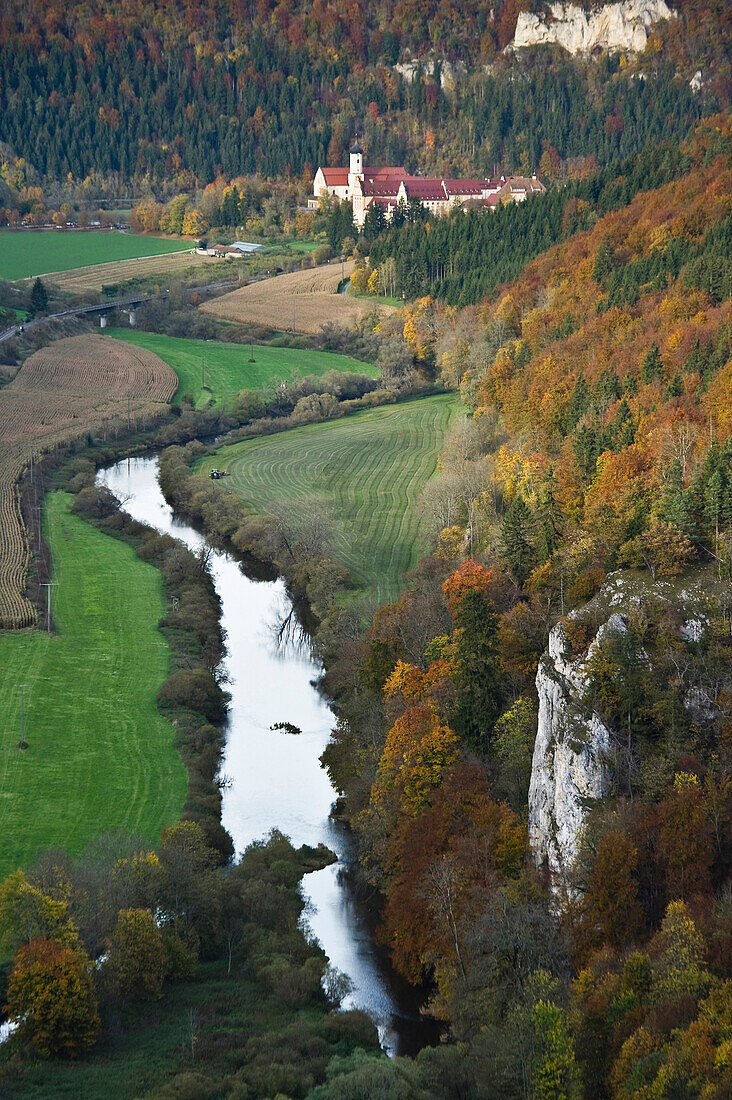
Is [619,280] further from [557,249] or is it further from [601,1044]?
[601,1044]

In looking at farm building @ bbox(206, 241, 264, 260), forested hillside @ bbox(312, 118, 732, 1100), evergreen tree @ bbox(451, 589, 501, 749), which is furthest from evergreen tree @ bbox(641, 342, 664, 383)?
farm building @ bbox(206, 241, 264, 260)

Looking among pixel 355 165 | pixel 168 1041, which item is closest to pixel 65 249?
pixel 355 165

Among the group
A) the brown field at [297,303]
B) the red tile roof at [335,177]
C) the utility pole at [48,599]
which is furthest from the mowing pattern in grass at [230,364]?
the red tile roof at [335,177]

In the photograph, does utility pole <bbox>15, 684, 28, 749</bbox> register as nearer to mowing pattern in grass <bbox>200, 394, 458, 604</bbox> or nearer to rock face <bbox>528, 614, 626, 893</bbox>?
mowing pattern in grass <bbox>200, 394, 458, 604</bbox>

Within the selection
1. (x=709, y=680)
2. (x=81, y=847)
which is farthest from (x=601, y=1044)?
(x=81, y=847)

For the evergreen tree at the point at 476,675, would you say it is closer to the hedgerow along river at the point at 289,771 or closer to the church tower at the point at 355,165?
the hedgerow along river at the point at 289,771

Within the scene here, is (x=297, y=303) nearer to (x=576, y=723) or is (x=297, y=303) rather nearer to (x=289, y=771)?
(x=289, y=771)
